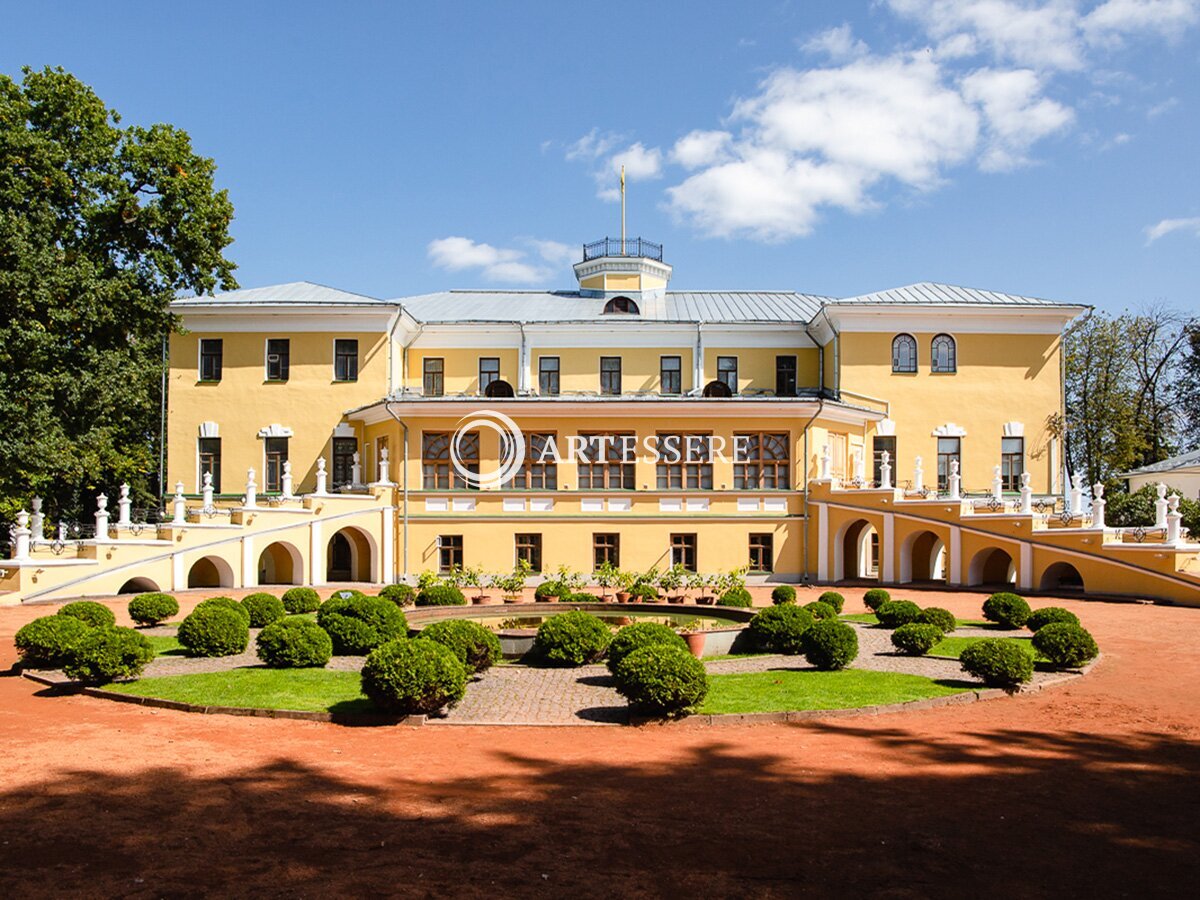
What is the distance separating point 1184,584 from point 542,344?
24.2 m

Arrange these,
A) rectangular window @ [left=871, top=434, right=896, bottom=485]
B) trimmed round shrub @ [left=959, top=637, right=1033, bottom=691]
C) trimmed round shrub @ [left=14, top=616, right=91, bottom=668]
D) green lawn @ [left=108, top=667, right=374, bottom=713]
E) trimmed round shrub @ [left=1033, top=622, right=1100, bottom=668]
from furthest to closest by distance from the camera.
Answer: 1. rectangular window @ [left=871, top=434, right=896, bottom=485]
2. trimmed round shrub @ [left=1033, top=622, right=1100, bottom=668]
3. trimmed round shrub @ [left=14, top=616, right=91, bottom=668]
4. trimmed round shrub @ [left=959, top=637, right=1033, bottom=691]
5. green lawn @ [left=108, top=667, right=374, bottom=713]

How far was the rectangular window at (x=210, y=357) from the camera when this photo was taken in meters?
38.4

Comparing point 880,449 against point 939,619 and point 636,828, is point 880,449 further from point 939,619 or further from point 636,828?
point 636,828

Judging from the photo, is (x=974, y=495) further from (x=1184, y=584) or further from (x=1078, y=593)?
(x=1184, y=584)

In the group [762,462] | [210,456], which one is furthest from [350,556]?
[762,462]

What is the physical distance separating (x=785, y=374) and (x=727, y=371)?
7.84 feet

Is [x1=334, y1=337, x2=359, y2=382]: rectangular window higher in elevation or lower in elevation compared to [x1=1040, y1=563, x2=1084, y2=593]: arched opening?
higher

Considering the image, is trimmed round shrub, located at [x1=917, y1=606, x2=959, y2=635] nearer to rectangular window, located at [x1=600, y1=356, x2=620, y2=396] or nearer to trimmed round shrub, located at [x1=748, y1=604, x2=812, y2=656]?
trimmed round shrub, located at [x1=748, y1=604, x2=812, y2=656]

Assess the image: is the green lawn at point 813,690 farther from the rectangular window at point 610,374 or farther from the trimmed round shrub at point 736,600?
the rectangular window at point 610,374

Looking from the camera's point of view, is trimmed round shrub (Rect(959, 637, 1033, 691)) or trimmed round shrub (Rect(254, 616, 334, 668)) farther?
trimmed round shrub (Rect(254, 616, 334, 668))

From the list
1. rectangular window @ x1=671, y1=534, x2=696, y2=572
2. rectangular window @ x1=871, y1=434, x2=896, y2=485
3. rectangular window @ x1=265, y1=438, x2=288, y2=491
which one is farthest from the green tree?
rectangular window @ x1=871, y1=434, x2=896, y2=485

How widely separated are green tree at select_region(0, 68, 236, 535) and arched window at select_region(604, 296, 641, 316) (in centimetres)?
1523

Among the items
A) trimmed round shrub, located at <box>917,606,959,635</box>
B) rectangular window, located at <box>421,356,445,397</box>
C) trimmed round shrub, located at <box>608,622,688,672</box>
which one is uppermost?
rectangular window, located at <box>421,356,445,397</box>

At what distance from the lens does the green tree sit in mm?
28641
